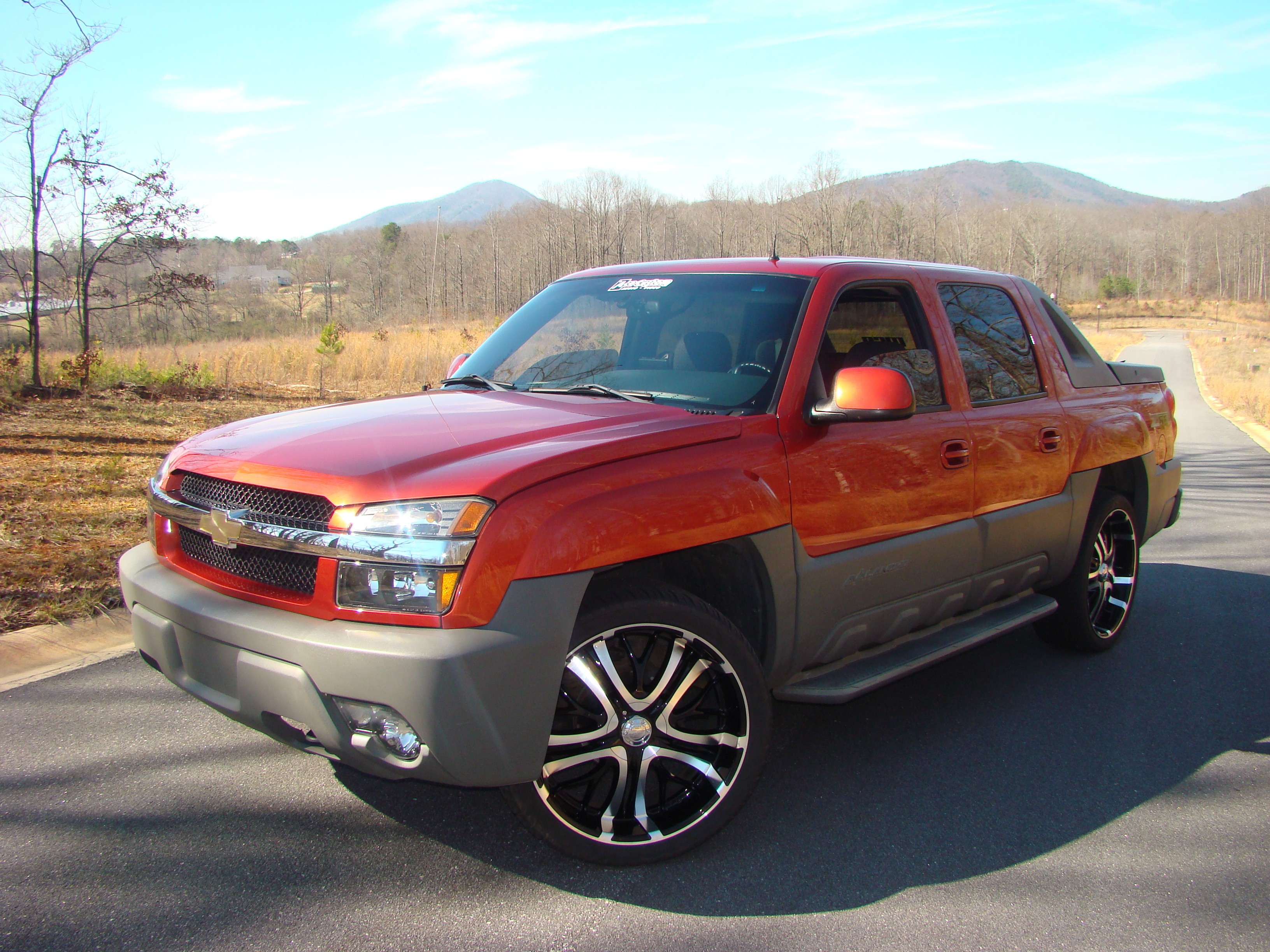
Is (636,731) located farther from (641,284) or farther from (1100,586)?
(1100,586)

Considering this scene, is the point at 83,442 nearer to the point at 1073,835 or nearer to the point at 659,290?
the point at 659,290

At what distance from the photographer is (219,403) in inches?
585

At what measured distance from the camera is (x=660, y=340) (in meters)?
3.63

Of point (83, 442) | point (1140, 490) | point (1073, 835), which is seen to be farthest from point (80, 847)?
point (83, 442)

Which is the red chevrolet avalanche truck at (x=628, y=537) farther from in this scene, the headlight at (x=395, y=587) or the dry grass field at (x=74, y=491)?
the dry grass field at (x=74, y=491)

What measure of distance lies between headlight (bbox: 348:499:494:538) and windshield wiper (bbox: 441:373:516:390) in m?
1.43

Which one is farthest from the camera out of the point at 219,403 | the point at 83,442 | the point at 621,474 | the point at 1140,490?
the point at 219,403

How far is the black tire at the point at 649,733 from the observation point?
258 centimetres

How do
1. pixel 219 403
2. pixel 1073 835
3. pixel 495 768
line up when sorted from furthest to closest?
pixel 219 403 < pixel 1073 835 < pixel 495 768

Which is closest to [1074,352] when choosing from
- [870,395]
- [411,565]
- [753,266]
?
[753,266]

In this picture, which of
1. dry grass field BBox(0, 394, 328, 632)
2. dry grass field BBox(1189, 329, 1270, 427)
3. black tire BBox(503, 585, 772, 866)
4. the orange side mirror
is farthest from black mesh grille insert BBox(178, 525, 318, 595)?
dry grass field BBox(1189, 329, 1270, 427)

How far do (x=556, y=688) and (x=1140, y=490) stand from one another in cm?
413

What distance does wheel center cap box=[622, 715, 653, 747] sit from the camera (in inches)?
106

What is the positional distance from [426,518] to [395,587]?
0.64ft
